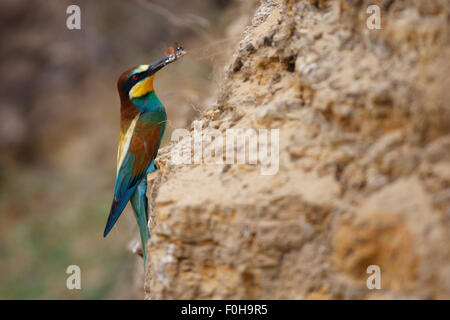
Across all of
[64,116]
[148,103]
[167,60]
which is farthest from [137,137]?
[64,116]

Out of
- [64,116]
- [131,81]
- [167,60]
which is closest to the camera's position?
[167,60]

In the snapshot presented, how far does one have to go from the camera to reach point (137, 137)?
92.4 inches

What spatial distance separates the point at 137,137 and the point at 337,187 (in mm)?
1386

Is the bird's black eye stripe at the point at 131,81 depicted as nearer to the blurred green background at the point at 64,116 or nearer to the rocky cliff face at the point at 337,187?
the rocky cliff face at the point at 337,187

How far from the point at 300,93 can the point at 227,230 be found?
0.46 meters

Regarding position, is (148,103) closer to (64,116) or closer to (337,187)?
(337,187)

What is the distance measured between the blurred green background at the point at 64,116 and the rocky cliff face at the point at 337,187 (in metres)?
4.50

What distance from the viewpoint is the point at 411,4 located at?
3.90ft

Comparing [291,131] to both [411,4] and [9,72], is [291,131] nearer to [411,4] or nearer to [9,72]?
[411,4]

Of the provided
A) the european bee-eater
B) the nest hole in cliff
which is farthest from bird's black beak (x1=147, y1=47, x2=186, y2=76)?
the nest hole in cliff

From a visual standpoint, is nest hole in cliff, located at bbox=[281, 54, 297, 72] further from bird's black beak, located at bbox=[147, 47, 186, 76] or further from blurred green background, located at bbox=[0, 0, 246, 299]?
blurred green background, located at bbox=[0, 0, 246, 299]

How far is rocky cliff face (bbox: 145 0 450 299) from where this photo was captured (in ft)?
3.49

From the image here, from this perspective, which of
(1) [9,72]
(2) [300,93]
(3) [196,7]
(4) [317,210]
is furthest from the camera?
(1) [9,72]

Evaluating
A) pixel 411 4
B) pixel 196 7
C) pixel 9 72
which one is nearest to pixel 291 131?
pixel 411 4
